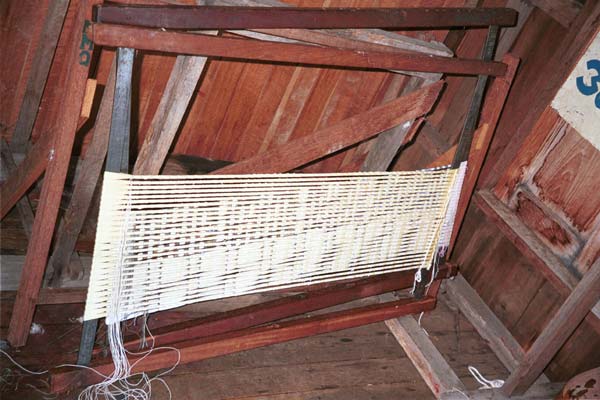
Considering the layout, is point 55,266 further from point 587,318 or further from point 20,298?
point 587,318

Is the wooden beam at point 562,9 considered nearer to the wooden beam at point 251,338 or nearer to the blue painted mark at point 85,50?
the wooden beam at point 251,338

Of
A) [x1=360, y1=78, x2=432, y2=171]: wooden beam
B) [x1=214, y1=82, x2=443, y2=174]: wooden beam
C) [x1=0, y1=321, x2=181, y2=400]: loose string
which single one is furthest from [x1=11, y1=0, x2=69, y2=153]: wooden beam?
[x1=360, y1=78, x2=432, y2=171]: wooden beam

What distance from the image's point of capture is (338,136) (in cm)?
274

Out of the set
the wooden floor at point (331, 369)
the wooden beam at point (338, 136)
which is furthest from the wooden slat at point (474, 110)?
the wooden floor at point (331, 369)

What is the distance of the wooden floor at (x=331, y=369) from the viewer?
2.64 meters

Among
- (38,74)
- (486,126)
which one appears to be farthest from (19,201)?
(486,126)

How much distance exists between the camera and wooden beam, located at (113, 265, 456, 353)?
99.0 inches

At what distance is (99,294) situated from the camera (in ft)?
7.08

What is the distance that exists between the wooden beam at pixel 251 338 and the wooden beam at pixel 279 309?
0.12 ft

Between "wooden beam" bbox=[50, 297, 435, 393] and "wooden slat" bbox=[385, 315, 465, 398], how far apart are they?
0.06 metres

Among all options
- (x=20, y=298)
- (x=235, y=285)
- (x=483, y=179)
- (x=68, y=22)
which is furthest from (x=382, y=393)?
(x=68, y=22)

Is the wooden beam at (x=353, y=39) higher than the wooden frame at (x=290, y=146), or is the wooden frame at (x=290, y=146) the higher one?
the wooden beam at (x=353, y=39)

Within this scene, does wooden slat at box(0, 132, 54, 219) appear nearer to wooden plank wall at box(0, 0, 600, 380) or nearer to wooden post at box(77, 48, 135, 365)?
wooden post at box(77, 48, 135, 365)

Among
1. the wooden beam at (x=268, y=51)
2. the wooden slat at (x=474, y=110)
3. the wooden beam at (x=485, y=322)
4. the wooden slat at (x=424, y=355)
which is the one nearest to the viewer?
the wooden beam at (x=268, y=51)
